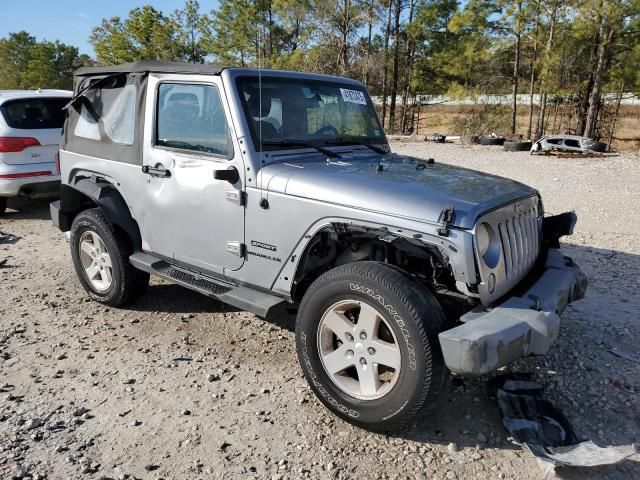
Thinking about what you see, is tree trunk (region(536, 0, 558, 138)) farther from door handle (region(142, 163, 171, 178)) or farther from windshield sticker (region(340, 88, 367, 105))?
door handle (region(142, 163, 171, 178))

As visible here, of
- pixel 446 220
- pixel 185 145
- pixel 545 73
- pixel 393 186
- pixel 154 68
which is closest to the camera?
pixel 446 220

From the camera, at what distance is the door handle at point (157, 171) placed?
152 inches

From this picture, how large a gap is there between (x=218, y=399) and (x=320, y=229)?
1282 millimetres

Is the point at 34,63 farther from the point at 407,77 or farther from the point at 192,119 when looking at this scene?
the point at 192,119

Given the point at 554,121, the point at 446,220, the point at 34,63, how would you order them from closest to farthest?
1. the point at 446,220
2. the point at 554,121
3. the point at 34,63

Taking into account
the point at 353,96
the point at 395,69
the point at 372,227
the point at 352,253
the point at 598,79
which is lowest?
the point at 352,253

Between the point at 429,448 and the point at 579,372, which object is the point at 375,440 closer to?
the point at 429,448

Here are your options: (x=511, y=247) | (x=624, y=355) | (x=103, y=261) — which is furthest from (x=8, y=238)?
(x=624, y=355)

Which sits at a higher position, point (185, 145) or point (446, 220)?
point (185, 145)

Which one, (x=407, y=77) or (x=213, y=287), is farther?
(x=407, y=77)

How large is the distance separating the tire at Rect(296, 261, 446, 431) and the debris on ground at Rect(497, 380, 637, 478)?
595 millimetres

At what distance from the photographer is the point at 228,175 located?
3.39 meters

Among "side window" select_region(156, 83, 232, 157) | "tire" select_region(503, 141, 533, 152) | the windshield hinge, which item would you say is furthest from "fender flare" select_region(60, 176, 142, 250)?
"tire" select_region(503, 141, 533, 152)

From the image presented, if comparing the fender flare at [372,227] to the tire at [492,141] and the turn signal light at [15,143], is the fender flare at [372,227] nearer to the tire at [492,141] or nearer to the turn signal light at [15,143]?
the turn signal light at [15,143]
